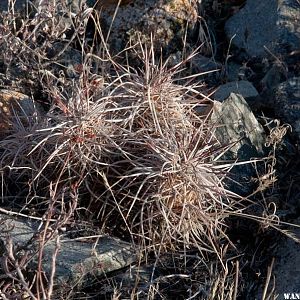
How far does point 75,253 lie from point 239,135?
934mm

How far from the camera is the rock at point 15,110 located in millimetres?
3254

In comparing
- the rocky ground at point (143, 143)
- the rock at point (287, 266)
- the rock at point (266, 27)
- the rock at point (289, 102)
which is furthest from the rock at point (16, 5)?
the rock at point (287, 266)

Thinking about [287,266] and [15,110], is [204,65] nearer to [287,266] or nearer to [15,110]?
[15,110]

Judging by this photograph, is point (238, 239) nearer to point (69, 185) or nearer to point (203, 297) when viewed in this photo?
point (203, 297)

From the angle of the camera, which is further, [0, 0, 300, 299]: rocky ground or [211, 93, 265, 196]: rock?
[211, 93, 265, 196]: rock

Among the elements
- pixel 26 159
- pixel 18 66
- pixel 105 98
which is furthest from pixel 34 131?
pixel 18 66

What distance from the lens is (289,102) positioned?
358cm

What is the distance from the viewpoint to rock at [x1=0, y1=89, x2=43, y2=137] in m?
3.25

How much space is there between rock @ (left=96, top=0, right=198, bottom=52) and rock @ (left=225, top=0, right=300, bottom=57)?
24 cm

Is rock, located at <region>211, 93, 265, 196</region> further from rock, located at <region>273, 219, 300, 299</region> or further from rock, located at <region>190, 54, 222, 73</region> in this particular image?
rock, located at <region>190, 54, 222, 73</region>

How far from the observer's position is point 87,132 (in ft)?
10.0

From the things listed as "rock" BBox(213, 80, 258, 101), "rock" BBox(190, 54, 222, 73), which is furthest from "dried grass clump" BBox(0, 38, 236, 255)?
"rock" BBox(190, 54, 222, 73)

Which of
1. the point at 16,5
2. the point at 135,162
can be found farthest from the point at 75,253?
the point at 16,5

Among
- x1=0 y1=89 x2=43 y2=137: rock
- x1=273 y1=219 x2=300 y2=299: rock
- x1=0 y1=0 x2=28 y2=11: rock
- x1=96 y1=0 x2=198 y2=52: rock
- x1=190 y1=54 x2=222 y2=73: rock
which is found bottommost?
x1=273 y1=219 x2=300 y2=299: rock
